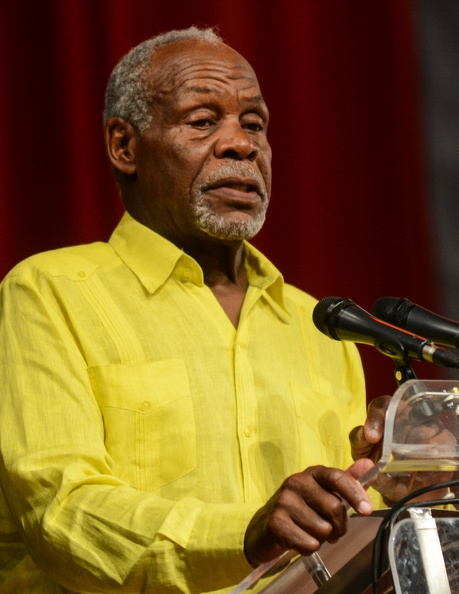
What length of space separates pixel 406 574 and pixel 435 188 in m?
1.68

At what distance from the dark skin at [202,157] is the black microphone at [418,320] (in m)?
0.57

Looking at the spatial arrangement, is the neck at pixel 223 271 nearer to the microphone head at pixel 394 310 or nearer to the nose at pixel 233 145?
the nose at pixel 233 145

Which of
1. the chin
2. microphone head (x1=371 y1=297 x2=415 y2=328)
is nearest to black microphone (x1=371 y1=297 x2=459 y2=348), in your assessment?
microphone head (x1=371 y1=297 x2=415 y2=328)

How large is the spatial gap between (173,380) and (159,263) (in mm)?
249

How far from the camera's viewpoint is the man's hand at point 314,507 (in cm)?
108

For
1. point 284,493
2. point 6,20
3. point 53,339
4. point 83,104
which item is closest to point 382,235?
point 83,104

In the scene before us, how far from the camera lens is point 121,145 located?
2.00 meters

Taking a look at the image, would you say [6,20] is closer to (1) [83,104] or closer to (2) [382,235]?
(1) [83,104]

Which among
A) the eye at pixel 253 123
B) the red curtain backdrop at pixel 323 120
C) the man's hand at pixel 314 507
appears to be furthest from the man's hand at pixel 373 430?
the red curtain backdrop at pixel 323 120

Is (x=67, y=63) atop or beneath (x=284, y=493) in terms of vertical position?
atop

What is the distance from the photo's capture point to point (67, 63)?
2273mm

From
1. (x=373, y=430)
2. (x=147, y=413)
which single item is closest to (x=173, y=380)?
(x=147, y=413)

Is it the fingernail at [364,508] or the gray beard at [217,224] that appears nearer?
the fingernail at [364,508]

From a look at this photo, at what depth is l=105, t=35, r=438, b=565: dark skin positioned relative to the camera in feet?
6.02
